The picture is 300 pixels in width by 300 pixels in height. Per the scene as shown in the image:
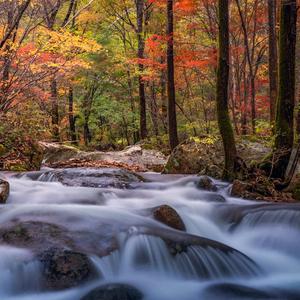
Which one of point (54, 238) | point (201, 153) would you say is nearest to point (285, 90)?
point (201, 153)

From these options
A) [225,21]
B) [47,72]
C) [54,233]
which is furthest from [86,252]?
[47,72]

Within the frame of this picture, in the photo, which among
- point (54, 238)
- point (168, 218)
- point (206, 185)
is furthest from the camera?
point (206, 185)

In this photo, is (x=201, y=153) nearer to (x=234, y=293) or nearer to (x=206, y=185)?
(x=206, y=185)

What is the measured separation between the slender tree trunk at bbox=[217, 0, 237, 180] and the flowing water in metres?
1.18

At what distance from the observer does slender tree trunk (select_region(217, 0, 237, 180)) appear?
28.1ft

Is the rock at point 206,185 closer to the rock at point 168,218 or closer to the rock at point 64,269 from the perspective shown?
the rock at point 168,218

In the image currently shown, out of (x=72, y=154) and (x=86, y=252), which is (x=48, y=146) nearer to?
(x=72, y=154)

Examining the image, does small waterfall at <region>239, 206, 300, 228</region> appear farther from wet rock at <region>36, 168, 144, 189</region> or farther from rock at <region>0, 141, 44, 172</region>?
rock at <region>0, 141, 44, 172</region>

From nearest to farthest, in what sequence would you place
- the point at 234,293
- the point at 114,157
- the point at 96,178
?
the point at 234,293 → the point at 96,178 → the point at 114,157

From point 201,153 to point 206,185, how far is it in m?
2.45

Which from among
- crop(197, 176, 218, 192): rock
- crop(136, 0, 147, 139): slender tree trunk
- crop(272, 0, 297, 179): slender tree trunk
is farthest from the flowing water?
crop(136, 0, 147, 139): slender tree trunk

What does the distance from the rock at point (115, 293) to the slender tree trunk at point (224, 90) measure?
5058 mm

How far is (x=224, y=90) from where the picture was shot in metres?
8.95

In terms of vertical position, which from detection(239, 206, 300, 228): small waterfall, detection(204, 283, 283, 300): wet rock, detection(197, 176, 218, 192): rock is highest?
detection(197, 176, 218, 192): rock
